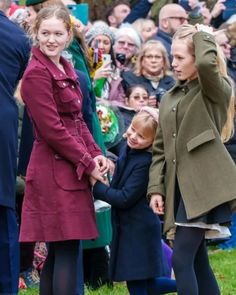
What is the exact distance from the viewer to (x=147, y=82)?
31.7 ft

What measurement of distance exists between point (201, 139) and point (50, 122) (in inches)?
36.2

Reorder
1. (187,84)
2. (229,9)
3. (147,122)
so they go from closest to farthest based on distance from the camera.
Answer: (187,84), (147,122), (229,9)

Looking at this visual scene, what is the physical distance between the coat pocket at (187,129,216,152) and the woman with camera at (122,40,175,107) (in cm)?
376

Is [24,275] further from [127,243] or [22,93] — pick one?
[22,93]

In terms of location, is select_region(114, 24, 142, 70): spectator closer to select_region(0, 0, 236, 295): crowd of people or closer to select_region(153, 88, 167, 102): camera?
select_region(153, 88, 167, 102): camera

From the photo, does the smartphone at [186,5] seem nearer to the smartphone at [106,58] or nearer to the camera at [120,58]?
the camera at [120,58]

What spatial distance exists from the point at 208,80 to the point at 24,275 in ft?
9.08

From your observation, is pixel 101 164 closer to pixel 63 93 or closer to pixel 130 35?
pixel 63 93

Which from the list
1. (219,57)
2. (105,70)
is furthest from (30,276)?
(219,57)

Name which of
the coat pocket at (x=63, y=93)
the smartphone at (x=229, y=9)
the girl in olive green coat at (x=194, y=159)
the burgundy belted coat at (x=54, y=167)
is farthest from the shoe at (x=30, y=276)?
the smartphone at (x=229, y=9)

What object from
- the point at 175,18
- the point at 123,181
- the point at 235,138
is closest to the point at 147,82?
the point at 235,138

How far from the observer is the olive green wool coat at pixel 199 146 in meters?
5.76

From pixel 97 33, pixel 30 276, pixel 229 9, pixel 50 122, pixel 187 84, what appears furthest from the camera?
pixel 229 9

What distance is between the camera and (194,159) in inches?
231
